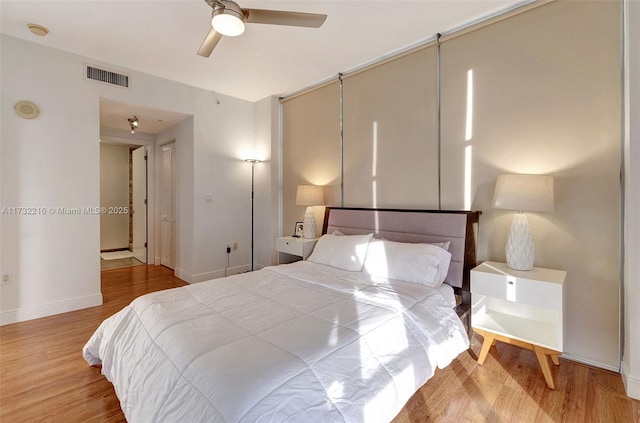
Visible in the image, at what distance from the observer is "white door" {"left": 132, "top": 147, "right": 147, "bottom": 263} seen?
5.63 metres

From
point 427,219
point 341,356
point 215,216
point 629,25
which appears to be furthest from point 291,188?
point 629,25

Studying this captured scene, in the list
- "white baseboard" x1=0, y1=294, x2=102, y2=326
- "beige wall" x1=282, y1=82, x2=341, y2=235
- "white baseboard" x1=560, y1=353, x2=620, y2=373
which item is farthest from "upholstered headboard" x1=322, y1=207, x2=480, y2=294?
"white baseboard" x1=0, y1=294, x2=102, y2=326

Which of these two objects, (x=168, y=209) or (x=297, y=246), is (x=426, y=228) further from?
(x=168, y=209)

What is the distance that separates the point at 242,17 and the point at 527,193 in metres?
2.32

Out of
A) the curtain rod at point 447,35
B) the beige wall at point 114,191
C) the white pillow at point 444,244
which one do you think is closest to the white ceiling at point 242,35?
the curtain rod at point 447,35

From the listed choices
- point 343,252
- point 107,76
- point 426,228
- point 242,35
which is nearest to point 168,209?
point 107,76

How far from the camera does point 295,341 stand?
1.41 metres

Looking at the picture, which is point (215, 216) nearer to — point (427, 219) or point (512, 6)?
point (427, 219)

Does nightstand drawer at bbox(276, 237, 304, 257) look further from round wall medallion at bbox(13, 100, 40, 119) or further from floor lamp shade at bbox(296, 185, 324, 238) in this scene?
round wall medallion at bbox(13, 100, 40, 119)

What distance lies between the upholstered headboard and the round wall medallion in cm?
336

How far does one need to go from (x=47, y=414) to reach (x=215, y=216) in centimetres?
301

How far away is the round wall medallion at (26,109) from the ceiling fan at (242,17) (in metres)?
2.39

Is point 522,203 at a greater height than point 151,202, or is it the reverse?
point 151,202

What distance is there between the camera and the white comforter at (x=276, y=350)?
1.13m
